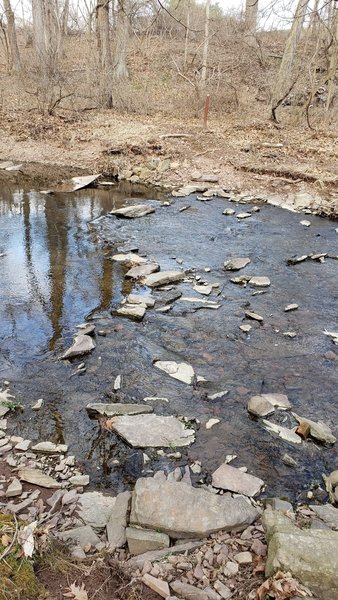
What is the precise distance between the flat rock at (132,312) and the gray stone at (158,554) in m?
3.01

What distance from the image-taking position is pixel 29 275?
6051 mm

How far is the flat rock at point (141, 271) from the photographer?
6.15 metres

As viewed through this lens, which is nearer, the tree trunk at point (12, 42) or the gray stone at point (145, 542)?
the gray stone at point (145, 542)

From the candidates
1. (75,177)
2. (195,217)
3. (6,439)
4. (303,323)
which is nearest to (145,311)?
(303,323)

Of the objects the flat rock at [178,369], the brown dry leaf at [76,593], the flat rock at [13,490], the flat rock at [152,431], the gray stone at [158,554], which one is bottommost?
the flat rock at [152,431]

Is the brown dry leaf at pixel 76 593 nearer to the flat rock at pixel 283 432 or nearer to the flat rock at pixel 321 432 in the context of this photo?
the flat rock at pixel 283 432

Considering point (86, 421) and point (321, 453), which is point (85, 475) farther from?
point (321, 453)

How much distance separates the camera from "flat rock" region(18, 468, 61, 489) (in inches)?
111

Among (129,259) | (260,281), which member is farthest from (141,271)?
(260,281)

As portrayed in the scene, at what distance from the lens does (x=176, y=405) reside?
3.73 m

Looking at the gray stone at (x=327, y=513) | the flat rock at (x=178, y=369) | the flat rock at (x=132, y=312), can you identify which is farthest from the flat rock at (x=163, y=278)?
the gray stone at (x=327, y=513)

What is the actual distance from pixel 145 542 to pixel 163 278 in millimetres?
4073

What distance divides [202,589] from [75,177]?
10.9 meters

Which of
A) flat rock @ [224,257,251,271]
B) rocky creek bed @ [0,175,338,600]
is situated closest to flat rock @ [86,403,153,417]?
rocky creek bed @ [0,175,338,600]
